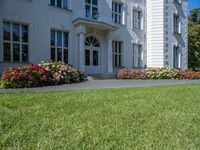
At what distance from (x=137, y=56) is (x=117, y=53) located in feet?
8.51

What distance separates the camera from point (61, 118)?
4008 millimetres

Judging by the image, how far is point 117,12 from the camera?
64.7ft

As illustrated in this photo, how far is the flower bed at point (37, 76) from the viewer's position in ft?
31.7

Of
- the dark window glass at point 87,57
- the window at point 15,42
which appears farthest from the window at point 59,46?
the dark window glass at point 87,57

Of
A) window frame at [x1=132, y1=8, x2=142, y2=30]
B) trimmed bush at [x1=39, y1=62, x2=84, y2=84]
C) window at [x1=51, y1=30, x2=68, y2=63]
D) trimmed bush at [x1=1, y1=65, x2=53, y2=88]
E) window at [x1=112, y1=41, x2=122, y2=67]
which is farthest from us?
window frame at [x1=132, y1=8, x2=142, y2=30]

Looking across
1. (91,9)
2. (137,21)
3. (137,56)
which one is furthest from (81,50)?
(137,21)

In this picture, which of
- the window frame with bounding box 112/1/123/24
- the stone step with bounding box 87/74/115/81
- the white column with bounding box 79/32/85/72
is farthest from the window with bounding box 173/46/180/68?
the white column with bounding box 79/32/85/72

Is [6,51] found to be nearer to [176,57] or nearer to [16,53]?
[16,53]

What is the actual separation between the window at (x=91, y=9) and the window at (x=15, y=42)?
5.21m

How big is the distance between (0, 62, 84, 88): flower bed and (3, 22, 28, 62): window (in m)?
2.73

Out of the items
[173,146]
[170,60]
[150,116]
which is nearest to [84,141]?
[173,146]

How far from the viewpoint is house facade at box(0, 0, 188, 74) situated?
13578 millimetres

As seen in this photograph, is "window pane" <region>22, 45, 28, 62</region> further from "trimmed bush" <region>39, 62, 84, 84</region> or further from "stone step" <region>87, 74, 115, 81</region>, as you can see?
"stone step" <region>87, 74, 115, 81</region>

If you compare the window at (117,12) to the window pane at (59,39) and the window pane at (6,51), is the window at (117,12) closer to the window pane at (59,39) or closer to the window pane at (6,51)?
the window pane at (59,39)
